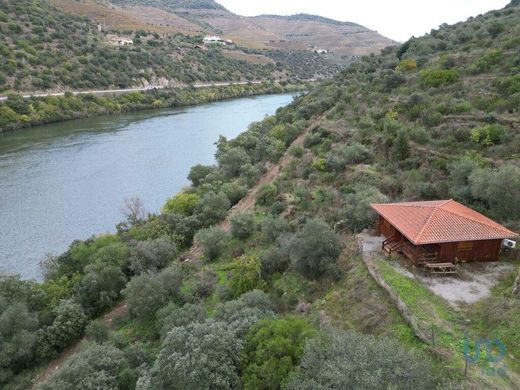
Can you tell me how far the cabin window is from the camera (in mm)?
15227

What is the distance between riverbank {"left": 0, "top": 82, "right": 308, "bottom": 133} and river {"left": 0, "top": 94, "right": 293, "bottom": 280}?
2.05 metres

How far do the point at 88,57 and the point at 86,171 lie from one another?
5362 cm

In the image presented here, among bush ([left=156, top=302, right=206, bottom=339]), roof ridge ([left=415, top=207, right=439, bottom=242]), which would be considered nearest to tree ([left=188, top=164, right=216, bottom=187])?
bush ([left=156, top=302, right=206, bottom=339])

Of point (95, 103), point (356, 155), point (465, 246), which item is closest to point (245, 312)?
point (465, 246)

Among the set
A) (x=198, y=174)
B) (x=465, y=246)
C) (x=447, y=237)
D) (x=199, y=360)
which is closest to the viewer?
(x=199, y=360)

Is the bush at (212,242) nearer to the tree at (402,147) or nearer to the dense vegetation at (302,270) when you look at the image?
→ the dense vegetation at (302,270)

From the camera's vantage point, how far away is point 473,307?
12.8 m

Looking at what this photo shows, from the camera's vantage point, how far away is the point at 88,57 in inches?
3474

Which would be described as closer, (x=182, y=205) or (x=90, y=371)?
(x=90, y=371)

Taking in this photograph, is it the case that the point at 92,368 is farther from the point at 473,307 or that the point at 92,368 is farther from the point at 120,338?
the point at 473,307

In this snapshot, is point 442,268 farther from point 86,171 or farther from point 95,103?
point 95,103

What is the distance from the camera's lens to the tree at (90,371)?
47.0ft

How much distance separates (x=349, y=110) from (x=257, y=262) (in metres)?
21.5

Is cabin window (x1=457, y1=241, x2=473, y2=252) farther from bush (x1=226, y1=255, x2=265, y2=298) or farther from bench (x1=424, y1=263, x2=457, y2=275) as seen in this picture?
bush (x1=226, y1=255, x2=265, y2=298)
